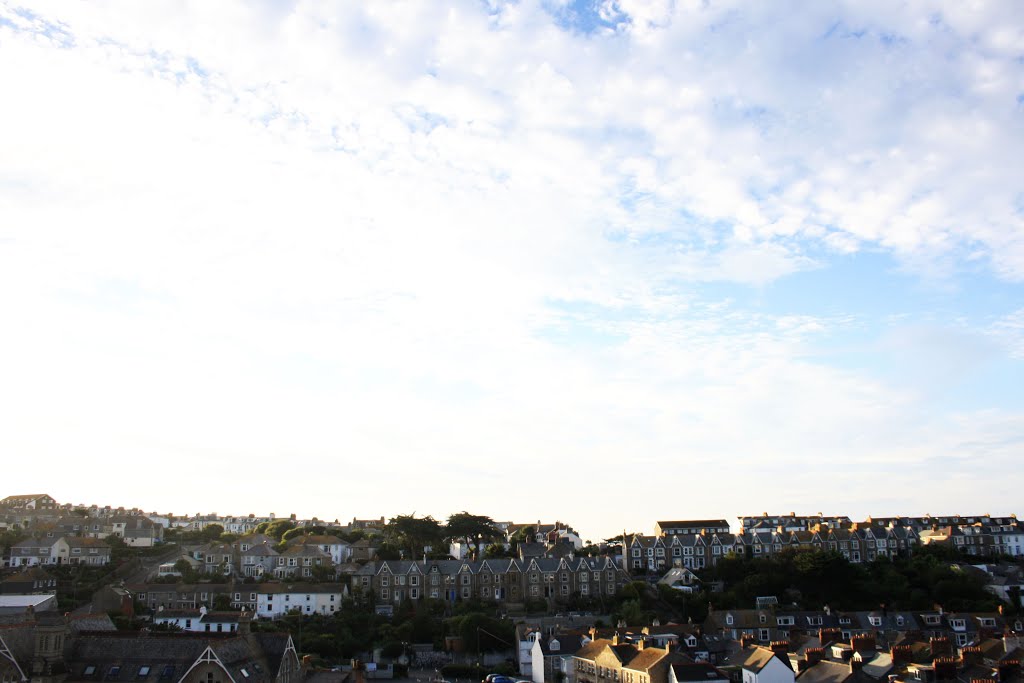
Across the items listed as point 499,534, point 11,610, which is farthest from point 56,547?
point 499,534

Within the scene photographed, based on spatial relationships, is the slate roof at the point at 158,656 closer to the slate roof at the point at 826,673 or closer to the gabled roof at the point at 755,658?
the gabled roof at the point at 755,658

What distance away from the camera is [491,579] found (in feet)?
306

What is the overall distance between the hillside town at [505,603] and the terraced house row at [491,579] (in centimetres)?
21

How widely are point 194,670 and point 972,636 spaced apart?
6334 cm

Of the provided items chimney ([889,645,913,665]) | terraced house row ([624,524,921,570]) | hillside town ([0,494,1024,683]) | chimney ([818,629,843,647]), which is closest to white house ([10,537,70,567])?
hillside town ([0,494,1024,683])

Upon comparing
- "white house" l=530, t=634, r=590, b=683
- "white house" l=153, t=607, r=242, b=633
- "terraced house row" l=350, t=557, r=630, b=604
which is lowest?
"white house" l=530, t=634, r=590, b=683

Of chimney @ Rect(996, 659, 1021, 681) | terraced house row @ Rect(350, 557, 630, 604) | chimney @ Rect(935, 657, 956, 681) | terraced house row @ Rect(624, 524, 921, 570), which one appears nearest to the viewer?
chimney @ Rect(996, 659, 1021, 681)

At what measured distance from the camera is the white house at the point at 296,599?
274 feet

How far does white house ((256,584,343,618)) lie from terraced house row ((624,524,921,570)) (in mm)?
37920

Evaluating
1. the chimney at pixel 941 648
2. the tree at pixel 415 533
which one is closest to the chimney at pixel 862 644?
A: the chimney at pixel 941 648

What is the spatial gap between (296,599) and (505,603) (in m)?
21.3

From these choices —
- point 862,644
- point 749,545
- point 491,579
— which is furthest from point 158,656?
point 749,545

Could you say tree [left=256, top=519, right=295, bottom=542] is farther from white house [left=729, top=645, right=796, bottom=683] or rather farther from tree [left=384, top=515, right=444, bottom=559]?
white house [left=729, top=645, right=796, bottom=683]

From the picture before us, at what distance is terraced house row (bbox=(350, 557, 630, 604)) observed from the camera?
3578 inches
